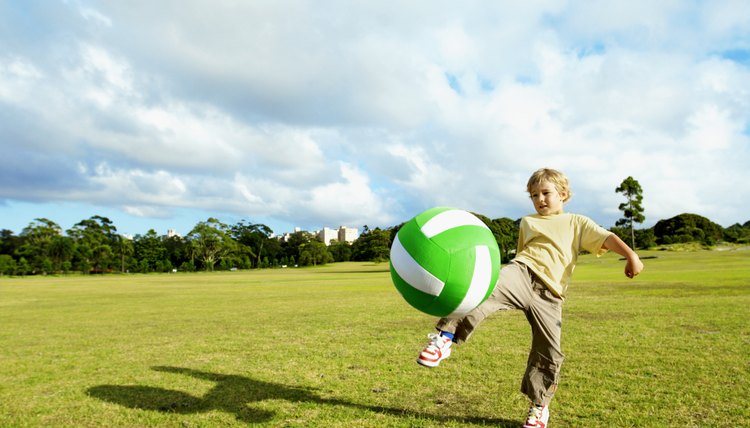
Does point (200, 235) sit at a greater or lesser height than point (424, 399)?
greater

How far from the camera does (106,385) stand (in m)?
5.57

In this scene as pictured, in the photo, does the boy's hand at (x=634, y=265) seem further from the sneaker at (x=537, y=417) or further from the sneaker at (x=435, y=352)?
the sneaker at (x=435, y=352)

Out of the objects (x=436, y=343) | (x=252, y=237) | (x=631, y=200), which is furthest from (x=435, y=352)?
(x=252, y=237)

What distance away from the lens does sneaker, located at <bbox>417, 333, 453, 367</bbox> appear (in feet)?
11.6

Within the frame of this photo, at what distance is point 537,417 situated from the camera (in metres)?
3.80

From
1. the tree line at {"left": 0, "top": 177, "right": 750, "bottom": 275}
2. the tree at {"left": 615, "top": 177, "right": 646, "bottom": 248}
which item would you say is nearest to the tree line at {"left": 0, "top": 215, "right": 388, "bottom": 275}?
the tree line at {"left": 0, "top": 177, "right": 750, "bottom": 275}

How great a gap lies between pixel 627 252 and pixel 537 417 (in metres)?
1.53

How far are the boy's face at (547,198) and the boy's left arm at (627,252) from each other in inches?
22.3

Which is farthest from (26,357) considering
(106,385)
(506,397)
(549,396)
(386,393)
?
(549,396)

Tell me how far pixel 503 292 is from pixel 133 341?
25.8 feet

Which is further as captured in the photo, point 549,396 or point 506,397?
point 506,397

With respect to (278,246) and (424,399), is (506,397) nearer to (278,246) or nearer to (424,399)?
(424,399)

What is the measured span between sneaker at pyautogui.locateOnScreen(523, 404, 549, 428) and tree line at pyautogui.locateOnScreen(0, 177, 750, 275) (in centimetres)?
5078

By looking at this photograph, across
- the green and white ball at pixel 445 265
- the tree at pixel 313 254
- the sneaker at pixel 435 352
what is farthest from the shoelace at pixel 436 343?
the tree at pixel 313 254
